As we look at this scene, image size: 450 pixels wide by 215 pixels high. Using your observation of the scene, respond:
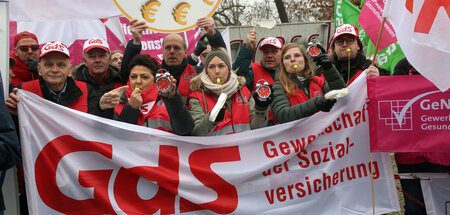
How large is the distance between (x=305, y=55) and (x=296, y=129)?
737 millimetres

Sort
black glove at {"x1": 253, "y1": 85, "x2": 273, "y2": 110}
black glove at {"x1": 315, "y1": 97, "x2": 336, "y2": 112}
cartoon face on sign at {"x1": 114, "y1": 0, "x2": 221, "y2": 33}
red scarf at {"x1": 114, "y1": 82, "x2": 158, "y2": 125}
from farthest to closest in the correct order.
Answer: cartoon face on sign at {"x1": 114, "y1": 0, "x2": 221, "y2": 33} < red scarf at {"x1": 114, "y1": 82, "x2": 158, "y2": 125} < black glove at {"x1": 315, "y1": 97, "x2": 336, "y2": 112} < black glove at {"x1": 253, "y1": 85, "x2": 273, "y2": 110}

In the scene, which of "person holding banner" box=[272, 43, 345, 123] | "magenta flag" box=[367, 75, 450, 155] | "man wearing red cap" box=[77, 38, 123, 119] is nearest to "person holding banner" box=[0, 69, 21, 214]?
"man wearing red cap" box=[77, 38, 123, 119]

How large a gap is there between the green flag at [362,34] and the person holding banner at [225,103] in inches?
107

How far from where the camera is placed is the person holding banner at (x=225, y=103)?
3547 mm

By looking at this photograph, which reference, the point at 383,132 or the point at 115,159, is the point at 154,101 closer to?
the point at 115,159

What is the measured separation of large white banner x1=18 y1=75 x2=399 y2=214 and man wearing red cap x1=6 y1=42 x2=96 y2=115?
0.25m

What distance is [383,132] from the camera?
3.76 meters

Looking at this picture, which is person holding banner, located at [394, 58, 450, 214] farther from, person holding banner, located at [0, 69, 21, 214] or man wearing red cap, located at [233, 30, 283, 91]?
person holding banner, located at [0, 69, 21, 214]

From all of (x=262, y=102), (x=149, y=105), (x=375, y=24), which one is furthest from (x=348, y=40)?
(x=149, y=105)

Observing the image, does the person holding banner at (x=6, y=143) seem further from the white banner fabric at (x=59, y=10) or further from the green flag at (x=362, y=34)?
the green flag at (x=362, y=34)

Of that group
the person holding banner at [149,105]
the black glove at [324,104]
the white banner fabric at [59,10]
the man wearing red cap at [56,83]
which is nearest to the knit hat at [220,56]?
the person holding banner at [149,105]

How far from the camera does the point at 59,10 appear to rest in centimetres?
396

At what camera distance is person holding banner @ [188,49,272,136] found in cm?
355

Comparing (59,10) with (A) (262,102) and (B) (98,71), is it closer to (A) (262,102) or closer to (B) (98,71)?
(B) (98,71)
